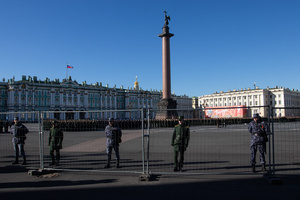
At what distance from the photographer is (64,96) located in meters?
97.2

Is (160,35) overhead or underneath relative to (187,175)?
overhead

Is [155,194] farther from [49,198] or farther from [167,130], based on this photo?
[167,130]

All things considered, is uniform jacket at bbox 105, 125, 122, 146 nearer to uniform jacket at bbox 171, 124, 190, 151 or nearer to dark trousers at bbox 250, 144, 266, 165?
uniform jacket at bbox 171, 124, 190, 151

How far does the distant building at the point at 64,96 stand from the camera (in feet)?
280

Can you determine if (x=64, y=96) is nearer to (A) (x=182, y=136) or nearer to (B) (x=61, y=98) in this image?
(B) (x=61, y=98)

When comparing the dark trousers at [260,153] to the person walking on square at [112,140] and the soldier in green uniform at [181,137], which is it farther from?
the person walking on square at [112,140]

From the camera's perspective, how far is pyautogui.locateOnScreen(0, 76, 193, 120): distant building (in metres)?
85.3

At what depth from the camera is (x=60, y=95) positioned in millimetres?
95875

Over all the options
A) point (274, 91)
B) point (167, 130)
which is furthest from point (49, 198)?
point (274, 91)

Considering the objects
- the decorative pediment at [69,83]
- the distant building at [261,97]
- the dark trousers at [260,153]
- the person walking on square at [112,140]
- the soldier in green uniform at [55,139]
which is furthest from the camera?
the distant building at [261,97]

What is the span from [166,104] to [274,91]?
4088 inches

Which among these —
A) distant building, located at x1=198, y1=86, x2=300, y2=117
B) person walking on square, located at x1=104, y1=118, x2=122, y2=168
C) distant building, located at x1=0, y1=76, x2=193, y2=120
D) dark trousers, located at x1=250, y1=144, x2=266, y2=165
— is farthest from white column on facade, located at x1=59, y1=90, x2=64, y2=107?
dark trousers, located at x1=250, y1=144, x2=266, y2=165

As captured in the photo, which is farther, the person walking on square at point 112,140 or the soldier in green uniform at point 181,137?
the person walking on square at point 112,140

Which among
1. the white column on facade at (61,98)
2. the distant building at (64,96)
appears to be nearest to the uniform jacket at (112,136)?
the distant building at (64,96)
